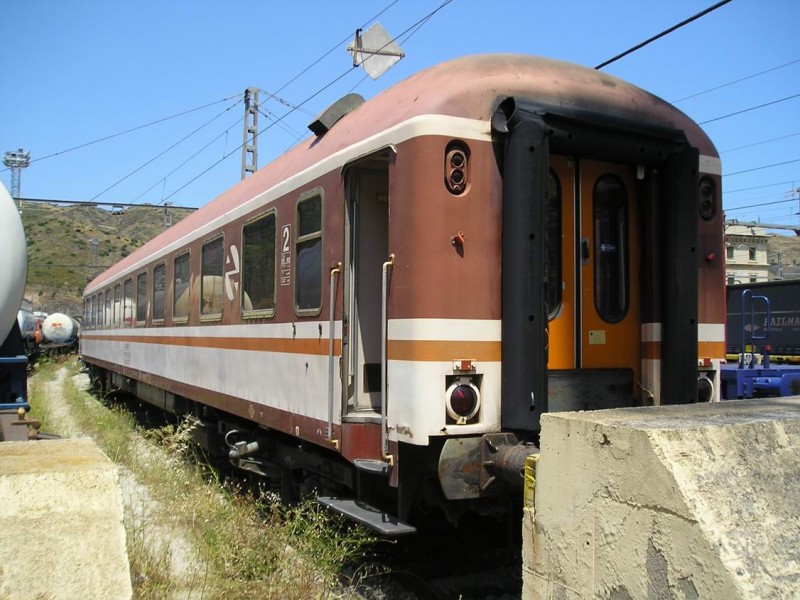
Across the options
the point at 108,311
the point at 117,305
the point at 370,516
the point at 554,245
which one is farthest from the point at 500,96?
the point at 108,311

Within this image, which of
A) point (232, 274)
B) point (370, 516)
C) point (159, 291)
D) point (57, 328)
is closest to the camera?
point (370, 516)

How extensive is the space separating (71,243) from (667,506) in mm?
99873

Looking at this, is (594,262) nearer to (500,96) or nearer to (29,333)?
(500,96)

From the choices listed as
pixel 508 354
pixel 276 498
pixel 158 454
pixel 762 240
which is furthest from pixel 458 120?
pixel 762 240

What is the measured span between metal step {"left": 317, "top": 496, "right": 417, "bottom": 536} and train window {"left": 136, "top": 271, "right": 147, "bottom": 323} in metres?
8.58

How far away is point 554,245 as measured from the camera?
16.9ft

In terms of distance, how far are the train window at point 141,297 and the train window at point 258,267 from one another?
6.04 m

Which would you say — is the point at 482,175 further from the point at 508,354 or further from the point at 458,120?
the point at 508,354

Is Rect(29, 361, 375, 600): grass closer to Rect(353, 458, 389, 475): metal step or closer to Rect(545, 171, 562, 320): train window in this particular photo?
Rect(353, 458, 389, 475): metal step

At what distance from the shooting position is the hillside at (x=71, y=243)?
77.3 m

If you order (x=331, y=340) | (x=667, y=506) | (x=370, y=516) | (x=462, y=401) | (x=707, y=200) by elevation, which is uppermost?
(x=707, y=200)

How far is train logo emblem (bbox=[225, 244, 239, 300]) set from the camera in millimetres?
7760

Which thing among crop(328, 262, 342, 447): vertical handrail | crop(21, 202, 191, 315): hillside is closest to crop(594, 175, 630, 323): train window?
crop(328, 262, 342, 447): vertical handrail

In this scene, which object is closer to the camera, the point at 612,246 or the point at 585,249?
the point at 585,249
